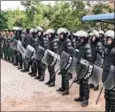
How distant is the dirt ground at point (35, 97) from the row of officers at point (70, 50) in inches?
10.4

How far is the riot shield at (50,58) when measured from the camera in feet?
41.0

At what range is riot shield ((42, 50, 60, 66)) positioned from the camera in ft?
41.0

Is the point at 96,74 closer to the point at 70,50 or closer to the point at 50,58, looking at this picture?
the point at 70,50

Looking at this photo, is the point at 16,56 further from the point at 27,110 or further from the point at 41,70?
the point at 27,110

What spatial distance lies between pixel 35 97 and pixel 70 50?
4.98 feet

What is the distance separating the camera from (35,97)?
36.5 feet

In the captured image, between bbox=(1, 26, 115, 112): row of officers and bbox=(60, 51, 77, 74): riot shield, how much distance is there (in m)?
0.23

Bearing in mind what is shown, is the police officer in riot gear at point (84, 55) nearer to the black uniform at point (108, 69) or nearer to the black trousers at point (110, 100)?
the black trousers at point (110, 100)

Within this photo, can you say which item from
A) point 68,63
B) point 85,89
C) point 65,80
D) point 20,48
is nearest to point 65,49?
point 68,63

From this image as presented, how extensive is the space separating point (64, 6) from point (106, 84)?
835 inches

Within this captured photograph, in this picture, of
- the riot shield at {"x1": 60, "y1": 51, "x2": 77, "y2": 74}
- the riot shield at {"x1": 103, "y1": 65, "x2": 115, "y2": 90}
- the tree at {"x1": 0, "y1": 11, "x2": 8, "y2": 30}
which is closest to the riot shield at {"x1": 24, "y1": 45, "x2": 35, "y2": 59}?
the riot shield at {"x1": 60, "y1": 51, "x2": 77, "y2": 74}

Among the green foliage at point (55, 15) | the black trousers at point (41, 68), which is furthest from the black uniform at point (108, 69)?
the green foliage at point (55, 15)

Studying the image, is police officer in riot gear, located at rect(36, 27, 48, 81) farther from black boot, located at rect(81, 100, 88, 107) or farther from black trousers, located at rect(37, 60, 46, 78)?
black boot, located at rect(81, 100, 88, 107)

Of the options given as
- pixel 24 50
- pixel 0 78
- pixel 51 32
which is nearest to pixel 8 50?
pixel 24 50
